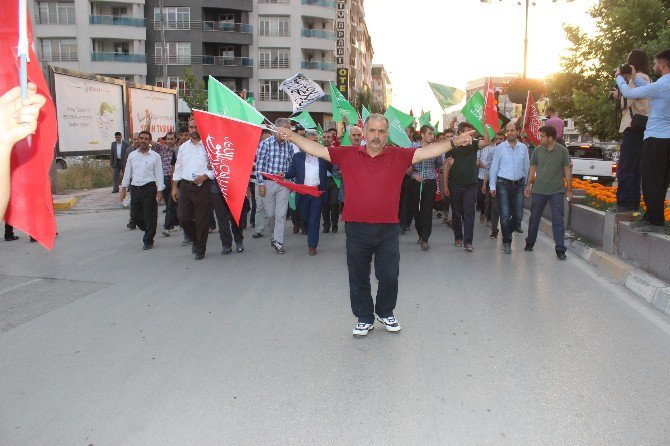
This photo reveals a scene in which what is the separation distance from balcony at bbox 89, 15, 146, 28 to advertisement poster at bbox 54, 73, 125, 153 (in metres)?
35.0

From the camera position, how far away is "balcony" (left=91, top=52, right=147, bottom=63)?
53.7 m

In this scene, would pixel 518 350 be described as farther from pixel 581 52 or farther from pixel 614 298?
pixel 581 52

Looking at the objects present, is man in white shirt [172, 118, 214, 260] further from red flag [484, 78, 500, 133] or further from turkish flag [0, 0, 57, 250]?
turkish flag [0, 0, 57, 250]

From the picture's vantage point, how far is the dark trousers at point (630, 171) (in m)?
8.82

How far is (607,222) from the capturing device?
347 inches

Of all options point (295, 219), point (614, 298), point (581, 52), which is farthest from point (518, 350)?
point (581, 52)

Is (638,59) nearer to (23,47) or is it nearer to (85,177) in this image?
(23,47)

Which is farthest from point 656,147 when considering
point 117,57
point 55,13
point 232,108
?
point 55,13

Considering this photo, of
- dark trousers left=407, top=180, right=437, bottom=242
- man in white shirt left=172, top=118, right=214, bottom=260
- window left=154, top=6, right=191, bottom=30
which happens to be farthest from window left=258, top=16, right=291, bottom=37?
man in white shirt left=172, top=118, right=214, bottom=260

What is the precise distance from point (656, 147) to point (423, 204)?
3.89 metres

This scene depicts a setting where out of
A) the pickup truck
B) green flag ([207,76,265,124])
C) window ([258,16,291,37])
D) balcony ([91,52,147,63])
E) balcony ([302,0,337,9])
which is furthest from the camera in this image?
balcony ([302,0,337,9])

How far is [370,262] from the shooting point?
5496mm

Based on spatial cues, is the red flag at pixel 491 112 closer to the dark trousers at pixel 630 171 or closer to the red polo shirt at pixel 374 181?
the dark trousers at pixel 630 171

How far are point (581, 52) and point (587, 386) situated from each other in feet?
67.5
